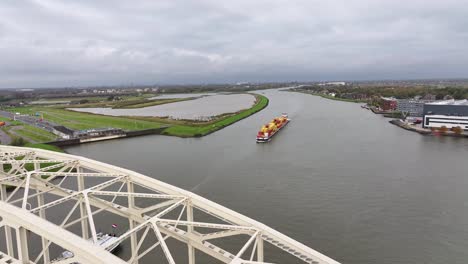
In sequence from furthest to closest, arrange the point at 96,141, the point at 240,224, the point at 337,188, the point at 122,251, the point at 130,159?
the point at 96,141 → the point at 130,159 → the point at 337,188 → the point at 122,251 → the point at 240,224

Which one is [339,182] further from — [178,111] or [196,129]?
[178,111]

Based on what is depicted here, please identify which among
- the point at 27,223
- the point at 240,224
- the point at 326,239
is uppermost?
the point at 27,223

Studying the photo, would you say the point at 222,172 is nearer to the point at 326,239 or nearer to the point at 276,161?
the point at 276,161

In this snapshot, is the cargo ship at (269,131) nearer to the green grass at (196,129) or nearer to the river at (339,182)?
the river at (339,182)

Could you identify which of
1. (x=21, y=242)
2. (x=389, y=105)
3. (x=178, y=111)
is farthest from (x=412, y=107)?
(x=21, y=242)

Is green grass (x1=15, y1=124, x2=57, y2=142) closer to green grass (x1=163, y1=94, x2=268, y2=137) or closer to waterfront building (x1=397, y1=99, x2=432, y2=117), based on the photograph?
green grass (x1=163, y1=94, x2=268, y2=137)

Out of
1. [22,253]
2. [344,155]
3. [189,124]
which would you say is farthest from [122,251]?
[189,124]

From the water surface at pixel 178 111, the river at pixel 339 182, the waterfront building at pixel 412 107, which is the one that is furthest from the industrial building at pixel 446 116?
the water surface at pixel 178 111
